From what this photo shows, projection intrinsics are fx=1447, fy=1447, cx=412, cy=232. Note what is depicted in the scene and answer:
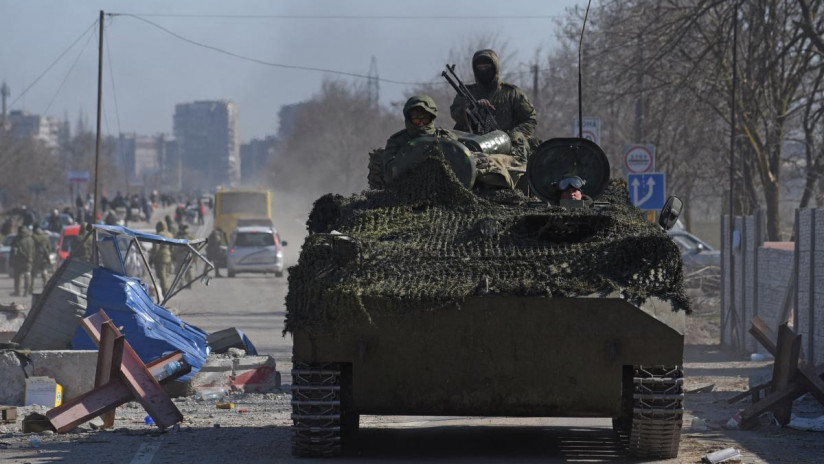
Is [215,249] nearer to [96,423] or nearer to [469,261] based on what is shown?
[96,423]

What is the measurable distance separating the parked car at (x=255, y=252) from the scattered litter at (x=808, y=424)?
28.6 m

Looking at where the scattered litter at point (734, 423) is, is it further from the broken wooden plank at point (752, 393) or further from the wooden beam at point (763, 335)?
the wooden beam at point (763, 335)

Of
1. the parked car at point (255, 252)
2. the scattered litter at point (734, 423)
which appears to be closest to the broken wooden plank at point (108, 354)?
the scattered litter at point (734, 423)

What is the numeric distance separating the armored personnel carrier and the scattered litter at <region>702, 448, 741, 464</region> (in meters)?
0.31

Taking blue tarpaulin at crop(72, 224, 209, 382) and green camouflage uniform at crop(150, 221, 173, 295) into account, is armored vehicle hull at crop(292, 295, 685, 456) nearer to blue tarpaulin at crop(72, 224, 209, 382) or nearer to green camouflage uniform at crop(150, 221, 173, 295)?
blue tarpaulin at crop(72, 224, 209, 382)

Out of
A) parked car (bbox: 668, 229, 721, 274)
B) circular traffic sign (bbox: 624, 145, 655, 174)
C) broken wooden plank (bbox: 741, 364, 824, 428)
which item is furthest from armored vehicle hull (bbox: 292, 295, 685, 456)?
parked car (bbox: 668, 229, 721, 274)

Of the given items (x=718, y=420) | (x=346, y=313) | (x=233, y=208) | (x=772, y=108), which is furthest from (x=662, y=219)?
(x=233, y=208)

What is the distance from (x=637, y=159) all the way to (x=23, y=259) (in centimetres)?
1491

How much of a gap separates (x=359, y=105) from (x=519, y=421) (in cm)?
8928

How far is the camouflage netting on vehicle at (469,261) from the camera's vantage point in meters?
8.41

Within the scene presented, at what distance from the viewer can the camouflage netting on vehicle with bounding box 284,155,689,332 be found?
841cm

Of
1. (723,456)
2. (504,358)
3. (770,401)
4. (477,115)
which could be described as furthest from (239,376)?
(723,456)

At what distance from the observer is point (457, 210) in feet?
31.7

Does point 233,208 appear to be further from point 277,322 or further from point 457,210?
point 457,210
